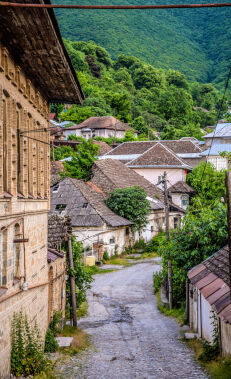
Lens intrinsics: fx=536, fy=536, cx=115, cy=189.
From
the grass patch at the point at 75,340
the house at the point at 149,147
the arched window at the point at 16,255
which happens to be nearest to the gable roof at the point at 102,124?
the house at the point at 149,147

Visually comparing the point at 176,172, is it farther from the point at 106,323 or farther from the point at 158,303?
the point at 106,323

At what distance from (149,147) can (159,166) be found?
709 cm

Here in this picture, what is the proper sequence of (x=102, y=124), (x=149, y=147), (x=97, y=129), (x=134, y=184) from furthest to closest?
1. (x=97, y=129)
2. (x=102, y=124)
3. (x=149, y=147)
4. (x=134, y=184)

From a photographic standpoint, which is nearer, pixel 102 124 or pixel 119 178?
pixel 119 178

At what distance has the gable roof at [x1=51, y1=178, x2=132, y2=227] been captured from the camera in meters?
36.6

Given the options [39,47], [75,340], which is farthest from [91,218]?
[39,47]

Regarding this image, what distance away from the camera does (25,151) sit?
12.6 meters

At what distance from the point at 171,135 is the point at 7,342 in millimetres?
79872

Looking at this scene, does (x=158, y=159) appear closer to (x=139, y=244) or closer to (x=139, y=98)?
(x=139, y=244)

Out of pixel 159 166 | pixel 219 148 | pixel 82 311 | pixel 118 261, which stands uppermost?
pixel 219 148

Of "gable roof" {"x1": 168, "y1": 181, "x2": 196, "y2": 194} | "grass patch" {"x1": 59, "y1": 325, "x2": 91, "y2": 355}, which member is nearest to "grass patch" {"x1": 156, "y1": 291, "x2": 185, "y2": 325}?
"grass patch" {"x1": 59, "y1": 325, "x2": 91, "y2": 355}

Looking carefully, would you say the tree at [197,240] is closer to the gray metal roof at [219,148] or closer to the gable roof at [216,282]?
the gable roof at [216,282]

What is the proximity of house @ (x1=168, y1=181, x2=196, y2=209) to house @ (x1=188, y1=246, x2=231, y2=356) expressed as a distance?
1224 inches

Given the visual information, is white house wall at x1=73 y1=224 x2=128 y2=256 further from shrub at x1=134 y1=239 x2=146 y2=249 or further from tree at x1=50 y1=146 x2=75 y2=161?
tree at x1=50 y1=146 x2=75 y2=161
